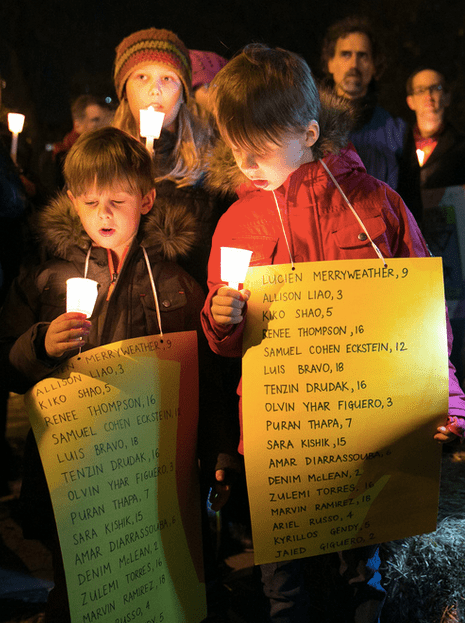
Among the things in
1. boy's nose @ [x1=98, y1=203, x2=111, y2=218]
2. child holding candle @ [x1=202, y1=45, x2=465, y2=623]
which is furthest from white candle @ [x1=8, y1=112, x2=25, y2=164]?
child holding candle @ [x1=202, y1=45, x2=465, y2=623]

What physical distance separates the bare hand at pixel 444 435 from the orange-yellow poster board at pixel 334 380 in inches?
0.8

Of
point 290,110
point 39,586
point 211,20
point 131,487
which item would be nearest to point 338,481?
point 131,487

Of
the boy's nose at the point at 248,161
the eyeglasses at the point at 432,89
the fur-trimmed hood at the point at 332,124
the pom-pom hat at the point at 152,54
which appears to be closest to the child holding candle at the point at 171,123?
the pom-pom hat at the point at 152,54

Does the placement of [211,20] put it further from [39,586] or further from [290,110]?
[39,586]

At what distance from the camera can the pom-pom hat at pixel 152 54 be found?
2.58 meters

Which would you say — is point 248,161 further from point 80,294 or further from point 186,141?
point 186,141

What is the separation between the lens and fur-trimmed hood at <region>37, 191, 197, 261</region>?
2.10 meters

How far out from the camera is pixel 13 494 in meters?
3.27

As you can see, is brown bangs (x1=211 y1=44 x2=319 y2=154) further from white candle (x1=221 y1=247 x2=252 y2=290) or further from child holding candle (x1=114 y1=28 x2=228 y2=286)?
child holding candle (x1=114 y1=28 x2=228 y2=286)

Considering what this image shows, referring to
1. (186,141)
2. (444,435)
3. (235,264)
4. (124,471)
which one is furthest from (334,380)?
(186,141)

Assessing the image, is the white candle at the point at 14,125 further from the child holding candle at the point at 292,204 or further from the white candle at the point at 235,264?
the white candle at the point at 235,264

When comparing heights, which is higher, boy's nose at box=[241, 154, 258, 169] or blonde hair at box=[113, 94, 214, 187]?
blonde hair at box=[113, 94, 214, 187]

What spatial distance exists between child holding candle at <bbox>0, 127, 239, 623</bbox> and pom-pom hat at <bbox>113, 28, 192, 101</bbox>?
0.71 m

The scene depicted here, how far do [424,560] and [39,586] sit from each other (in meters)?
1.85
